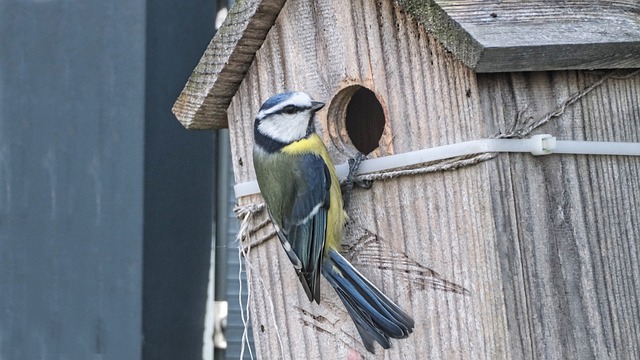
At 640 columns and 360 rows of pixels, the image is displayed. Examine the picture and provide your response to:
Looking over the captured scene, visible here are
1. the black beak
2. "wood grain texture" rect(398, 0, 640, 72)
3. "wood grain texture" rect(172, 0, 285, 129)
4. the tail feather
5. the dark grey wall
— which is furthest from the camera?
the dark grey wall

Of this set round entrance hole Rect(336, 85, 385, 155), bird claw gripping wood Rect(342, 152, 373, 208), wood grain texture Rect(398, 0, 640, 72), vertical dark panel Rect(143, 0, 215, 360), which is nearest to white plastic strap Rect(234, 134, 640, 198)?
bird claw gripping wood Rect(342, 152, 373, 208)

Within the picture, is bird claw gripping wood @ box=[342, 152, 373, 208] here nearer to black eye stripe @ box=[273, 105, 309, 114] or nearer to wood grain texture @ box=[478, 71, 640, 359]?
black eye stripe @ box=[273, 105, 309, 114]

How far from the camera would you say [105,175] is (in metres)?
2.76

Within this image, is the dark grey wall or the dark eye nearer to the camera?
the dark eye

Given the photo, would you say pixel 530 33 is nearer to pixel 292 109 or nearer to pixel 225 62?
pixel 292 109

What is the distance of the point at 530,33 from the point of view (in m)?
1.52

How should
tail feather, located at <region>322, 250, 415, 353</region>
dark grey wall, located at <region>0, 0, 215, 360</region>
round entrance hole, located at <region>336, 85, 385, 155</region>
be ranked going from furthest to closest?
dark grey wall, located at <region>0, 0, 215, 360</region>
round entrance hole, located at <region>336, 85, 385, 155</region>
tail feather, located at <region>322, 250, 415, 353</region>

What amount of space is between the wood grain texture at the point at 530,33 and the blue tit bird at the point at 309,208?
360mm

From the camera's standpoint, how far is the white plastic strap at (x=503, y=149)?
60.6 inches

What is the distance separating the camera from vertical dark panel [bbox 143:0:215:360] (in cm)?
271

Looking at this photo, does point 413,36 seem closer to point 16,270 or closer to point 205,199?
point 205,199

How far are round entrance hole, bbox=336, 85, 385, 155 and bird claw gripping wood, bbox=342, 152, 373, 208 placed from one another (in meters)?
0.33

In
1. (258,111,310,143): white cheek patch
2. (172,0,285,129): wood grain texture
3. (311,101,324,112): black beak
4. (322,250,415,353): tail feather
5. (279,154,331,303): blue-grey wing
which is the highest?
(172,0,285,129): wood grain texture

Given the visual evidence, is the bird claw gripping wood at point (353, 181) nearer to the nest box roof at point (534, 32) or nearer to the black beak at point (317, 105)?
the black beak at point (317, 105)
